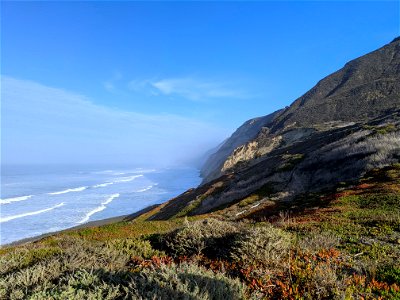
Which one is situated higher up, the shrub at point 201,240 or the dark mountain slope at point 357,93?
the dark mountain slope at point 357,93

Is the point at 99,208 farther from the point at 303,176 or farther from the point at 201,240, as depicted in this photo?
the point at 201,240

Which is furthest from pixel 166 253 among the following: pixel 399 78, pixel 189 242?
pixel 399 78

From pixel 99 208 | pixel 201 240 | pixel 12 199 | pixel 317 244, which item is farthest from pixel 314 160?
pixel 12 199

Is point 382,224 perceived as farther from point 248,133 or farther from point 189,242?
point 248,133

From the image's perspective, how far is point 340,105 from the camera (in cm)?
7925

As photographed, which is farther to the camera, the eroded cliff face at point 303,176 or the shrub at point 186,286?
the eroded cliff face at point 303,176

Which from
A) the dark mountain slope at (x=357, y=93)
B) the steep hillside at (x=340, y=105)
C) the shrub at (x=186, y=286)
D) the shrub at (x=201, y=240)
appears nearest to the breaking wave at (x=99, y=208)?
the steep hillside at (x=340, y=105)

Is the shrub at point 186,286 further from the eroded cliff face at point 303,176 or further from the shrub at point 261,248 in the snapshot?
the eroded cliff face at point 303,176

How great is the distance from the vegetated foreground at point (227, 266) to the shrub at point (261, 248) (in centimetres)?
2

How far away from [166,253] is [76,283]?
14.3 ft

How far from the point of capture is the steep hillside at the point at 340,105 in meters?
65.6

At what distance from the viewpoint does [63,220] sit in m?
52.9

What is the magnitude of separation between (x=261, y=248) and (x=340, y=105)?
79832 millimetres

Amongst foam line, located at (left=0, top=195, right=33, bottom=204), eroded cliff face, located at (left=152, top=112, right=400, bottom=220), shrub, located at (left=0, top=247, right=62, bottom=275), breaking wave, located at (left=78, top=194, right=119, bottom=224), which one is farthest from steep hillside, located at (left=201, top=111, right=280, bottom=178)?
shrub, located at (left=0, top=247, right=62, bottom=275)
